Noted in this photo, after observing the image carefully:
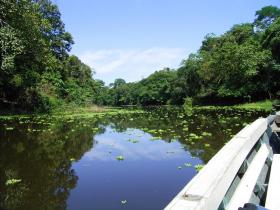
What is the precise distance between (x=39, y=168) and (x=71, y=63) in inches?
2378

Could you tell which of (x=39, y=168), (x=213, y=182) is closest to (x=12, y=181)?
(x=39, y=168)

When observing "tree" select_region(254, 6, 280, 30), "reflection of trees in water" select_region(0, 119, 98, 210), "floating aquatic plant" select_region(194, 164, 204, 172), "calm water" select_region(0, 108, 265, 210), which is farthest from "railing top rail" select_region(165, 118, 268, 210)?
"tree" select_region(254, 6, 280, 30)

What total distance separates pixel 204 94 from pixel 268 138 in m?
55.5

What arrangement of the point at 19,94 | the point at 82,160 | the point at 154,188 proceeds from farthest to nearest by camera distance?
the point at 19,94 → the point at 82,160 → the point at 154,188

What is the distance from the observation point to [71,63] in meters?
67.9

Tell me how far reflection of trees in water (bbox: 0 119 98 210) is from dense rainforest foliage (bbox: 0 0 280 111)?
12.9m

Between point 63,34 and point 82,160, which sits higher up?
point 63,34

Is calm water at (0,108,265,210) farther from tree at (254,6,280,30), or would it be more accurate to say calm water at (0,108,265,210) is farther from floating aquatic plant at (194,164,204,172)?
tree at (254,6,280,30)

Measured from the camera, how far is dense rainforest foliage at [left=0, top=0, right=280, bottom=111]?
28734mm

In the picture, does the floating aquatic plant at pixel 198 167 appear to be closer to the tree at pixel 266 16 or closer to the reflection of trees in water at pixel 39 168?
the reflection of trees in water at pixel 39 168

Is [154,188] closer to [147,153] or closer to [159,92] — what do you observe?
[147,153]

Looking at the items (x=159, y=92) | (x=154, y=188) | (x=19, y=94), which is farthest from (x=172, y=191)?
(x=159, y=92)

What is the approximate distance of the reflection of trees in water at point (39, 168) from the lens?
6.68 metres

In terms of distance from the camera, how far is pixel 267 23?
57.7m
